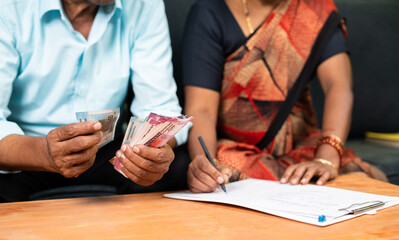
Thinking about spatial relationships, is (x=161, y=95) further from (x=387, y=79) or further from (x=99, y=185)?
(x=387, y=79)

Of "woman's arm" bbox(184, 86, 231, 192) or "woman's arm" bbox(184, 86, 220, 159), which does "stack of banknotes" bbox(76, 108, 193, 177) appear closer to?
"woman's arm" bbox(184, 86, 231, 192)

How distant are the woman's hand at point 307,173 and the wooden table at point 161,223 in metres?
0.27

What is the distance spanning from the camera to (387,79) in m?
2.29

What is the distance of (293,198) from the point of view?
895mm

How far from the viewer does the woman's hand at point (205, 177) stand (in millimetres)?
982

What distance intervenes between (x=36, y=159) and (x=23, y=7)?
18.1 inches

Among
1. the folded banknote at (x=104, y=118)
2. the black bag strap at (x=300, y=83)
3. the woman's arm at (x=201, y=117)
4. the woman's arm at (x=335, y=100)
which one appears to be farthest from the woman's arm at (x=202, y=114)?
the folded banknote at (x=104, y=118)

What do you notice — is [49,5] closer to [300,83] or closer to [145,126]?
[145,126]

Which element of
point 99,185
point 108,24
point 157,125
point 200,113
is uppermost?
point 108,24

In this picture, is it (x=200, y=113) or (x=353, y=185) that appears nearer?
(x=353, y=185)

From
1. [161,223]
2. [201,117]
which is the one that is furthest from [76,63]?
[161,223]

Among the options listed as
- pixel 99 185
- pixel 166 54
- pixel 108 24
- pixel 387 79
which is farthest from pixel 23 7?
pixel 387 79

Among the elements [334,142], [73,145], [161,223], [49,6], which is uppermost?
[49,6]

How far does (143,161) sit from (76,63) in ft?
1.53
